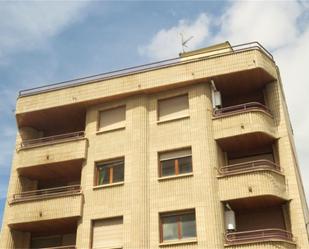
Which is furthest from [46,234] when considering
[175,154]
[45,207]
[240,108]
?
[240,108]

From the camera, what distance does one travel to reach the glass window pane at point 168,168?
23781mm

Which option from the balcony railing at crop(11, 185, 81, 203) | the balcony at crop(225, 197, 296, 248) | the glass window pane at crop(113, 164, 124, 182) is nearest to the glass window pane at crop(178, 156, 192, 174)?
the balcony at crop(225, 197, 296, 248)

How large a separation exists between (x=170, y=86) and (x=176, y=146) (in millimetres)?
3558

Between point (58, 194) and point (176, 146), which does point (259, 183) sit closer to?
point (176, 146)

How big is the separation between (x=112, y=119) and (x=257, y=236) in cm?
1019

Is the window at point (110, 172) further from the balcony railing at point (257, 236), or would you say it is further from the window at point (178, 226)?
the balcony railing at point (257, 236)

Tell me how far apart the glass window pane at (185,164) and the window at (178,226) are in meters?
2.21

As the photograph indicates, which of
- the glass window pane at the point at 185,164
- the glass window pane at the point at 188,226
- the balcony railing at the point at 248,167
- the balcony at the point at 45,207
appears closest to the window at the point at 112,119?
the balcony at the point at 45,207

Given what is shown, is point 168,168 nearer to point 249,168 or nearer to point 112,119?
point 249,168

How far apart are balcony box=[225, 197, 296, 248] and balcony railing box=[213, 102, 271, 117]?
4790mm

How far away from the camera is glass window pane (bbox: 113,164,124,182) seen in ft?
80.5

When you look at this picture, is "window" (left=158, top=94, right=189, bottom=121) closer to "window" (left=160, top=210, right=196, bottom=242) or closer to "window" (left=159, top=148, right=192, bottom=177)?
"window" (left=159, top=148, right=192, bottom=177)

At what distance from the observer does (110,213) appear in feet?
76.6

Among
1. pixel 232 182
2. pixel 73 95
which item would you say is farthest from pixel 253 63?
pixel 73 95
